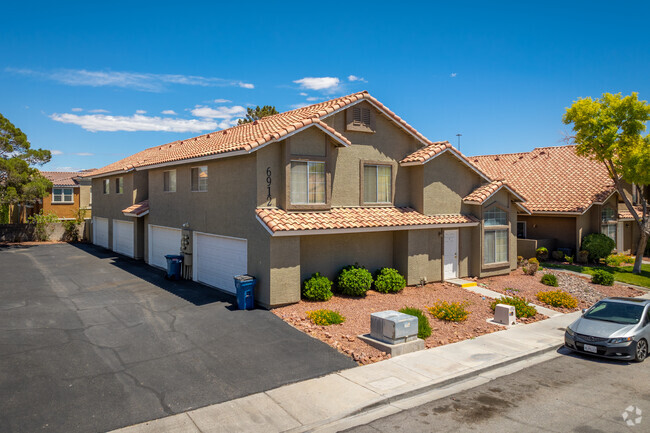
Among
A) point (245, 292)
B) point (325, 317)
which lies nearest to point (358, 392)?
point (325, 317)

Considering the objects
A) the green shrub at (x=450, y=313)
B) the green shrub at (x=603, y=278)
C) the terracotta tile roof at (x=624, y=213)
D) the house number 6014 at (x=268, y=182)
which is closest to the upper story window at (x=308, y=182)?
the house number 6014 at (x=268, y=182)

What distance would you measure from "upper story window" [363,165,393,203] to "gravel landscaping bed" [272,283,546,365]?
3821 millimetres

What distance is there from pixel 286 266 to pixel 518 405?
7.93 meters

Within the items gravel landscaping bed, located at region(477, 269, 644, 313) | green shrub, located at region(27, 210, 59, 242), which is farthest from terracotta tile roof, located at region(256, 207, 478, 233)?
green shrub, located at region(27, 210, 59, 242)

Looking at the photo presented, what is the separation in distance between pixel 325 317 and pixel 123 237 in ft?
59.8

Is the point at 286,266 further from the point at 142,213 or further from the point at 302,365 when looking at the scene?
the point at 142,213

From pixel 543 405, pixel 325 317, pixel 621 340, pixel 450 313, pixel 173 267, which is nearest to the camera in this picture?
pixel 543 405

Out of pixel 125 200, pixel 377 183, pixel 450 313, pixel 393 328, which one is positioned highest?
pixel 377 183

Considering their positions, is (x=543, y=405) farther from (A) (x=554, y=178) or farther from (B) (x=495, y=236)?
(A) (x=554, y=178)

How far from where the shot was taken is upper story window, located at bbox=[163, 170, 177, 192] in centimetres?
2069

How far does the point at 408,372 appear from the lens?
32.2 ft

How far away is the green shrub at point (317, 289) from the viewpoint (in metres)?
14.9

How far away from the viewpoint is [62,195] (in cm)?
4106

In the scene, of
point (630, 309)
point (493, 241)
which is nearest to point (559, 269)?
point (493, 241)
